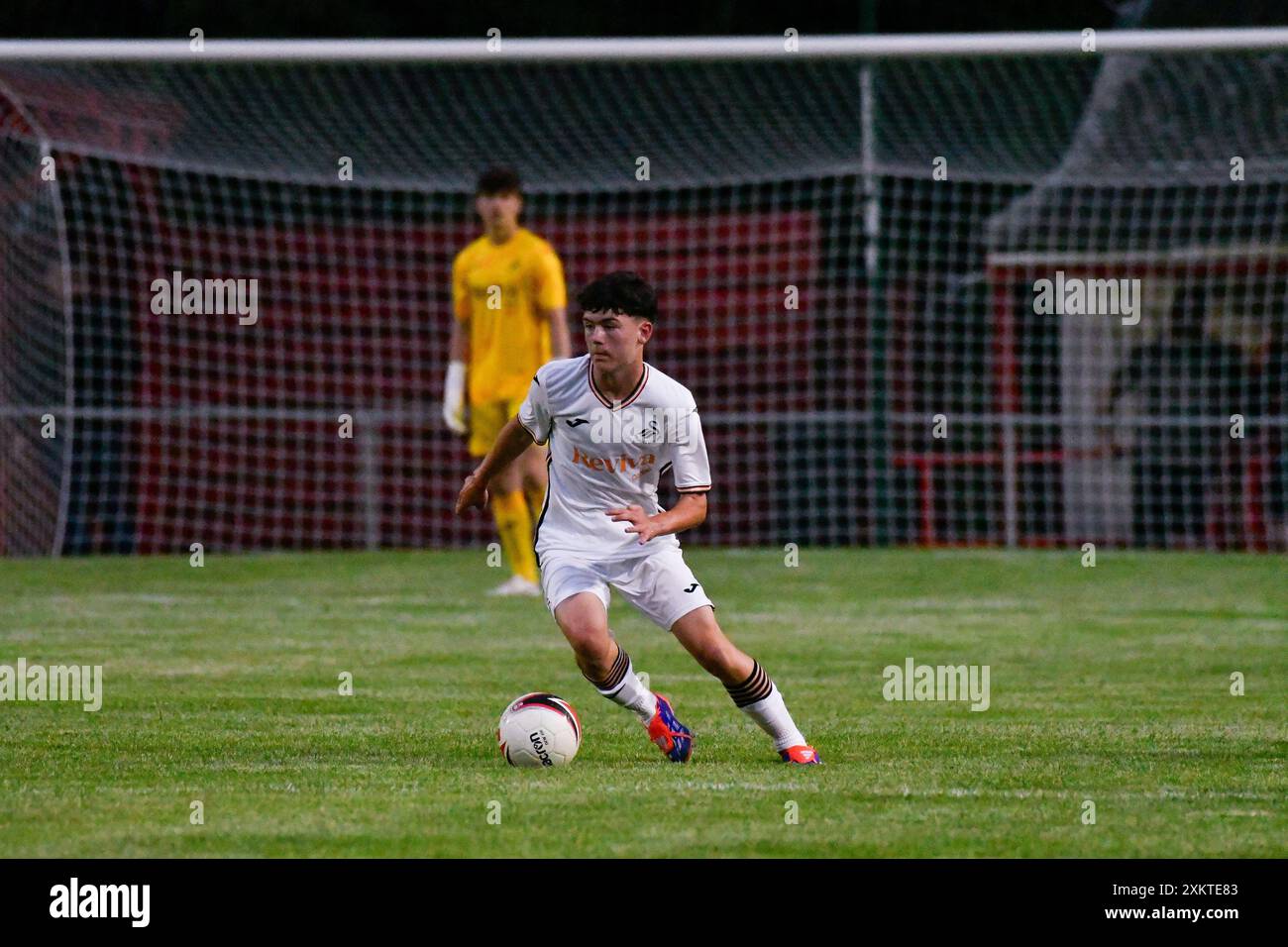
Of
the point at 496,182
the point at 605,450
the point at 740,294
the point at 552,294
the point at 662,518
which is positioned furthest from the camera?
the point at 740,294

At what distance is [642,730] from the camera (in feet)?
23.4

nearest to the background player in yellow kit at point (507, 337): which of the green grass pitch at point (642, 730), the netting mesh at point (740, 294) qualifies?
the green grass pitch at point (642, 730)

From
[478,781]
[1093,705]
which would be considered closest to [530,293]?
[1093,705]

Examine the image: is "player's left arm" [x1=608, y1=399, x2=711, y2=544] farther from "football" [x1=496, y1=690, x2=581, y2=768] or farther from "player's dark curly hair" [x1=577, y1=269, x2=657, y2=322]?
"football" [x1=496, y1=690, x2=581, y2=768]

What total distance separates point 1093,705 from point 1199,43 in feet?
15.8

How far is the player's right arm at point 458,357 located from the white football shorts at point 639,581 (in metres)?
5.38

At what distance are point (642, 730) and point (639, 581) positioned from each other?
0.91 meters

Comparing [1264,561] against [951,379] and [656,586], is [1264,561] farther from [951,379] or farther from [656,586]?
[656,586]

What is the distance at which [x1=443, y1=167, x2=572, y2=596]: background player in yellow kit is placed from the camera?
38.0ft

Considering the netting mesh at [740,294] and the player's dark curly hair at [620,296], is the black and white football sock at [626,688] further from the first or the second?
the netting mesh at [740,294]

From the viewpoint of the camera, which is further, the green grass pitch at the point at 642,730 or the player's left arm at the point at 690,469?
the player's left arm at the point at 690,469

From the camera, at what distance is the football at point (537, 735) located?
20.1 feet

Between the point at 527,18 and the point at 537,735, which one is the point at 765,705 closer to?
the point at 537,735

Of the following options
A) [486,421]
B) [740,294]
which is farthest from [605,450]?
[740,294]
